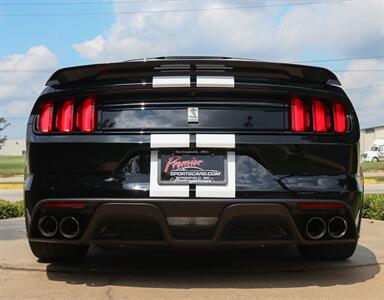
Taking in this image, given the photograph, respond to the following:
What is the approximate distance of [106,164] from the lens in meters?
3.36

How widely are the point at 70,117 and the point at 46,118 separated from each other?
0.17 metres

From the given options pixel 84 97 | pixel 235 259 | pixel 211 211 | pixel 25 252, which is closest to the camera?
pixel 211 211

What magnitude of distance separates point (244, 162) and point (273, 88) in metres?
0.51

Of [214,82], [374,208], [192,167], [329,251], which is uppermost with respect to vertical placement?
[214,82]

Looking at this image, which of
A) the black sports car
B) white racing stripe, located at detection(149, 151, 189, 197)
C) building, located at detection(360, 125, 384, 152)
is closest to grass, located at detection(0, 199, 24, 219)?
the black sports car

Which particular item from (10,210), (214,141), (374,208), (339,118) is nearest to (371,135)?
→ (374,208)

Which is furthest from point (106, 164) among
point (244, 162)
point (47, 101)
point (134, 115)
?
point (244, 162)

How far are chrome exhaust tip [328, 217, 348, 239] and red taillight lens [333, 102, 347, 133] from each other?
570mm

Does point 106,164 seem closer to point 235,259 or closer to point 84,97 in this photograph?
point 84,97

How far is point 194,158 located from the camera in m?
3.34

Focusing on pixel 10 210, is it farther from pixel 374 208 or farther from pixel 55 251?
pixel 374 208

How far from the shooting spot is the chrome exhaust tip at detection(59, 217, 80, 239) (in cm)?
338

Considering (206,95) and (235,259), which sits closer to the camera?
(206,95)

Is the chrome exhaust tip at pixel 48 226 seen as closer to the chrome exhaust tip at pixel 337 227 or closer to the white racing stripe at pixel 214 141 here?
the white racing stripe at pixel 214 141
